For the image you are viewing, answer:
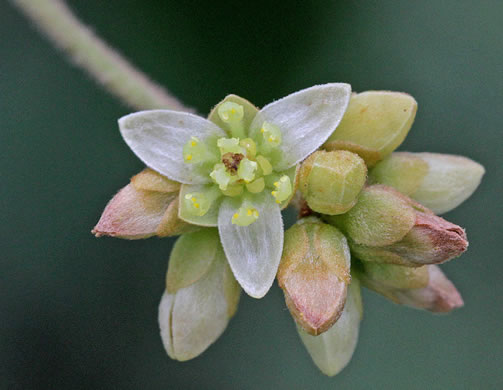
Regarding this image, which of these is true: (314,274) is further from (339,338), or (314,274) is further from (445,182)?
(445,182)

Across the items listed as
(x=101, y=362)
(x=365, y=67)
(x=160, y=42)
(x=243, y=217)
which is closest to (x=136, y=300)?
(x=101, y=362)

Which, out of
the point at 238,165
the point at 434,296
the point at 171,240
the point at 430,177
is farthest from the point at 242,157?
the point at 171,240

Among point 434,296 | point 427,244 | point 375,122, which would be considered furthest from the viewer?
point 434,296

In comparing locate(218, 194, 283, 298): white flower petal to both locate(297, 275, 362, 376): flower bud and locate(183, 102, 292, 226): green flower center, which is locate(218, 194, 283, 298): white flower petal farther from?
locate(297, 275, 362, 376): flower bud

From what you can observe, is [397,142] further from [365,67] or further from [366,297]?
[365,67]

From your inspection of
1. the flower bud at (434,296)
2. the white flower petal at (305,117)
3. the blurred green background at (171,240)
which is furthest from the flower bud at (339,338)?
the blurred green background at (171,240)
